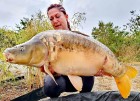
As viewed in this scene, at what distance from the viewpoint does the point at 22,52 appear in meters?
1.40

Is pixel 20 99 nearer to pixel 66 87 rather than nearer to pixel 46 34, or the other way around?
pixel 66 87

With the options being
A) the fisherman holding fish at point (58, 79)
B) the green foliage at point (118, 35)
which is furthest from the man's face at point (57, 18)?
the green foliage at point (118, 35)

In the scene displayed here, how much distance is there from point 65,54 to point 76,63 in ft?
0.22

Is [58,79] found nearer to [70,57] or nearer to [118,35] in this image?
[70,57]

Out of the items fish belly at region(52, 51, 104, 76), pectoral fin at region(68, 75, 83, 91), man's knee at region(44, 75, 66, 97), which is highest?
fish belly at region(52, 51, 104, 76)

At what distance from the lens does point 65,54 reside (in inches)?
59.2

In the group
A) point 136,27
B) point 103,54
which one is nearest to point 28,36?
point 103,54

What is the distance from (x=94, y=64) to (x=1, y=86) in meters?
4.04

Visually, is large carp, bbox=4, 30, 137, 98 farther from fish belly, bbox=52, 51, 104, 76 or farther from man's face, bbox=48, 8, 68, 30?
man's face, bbox=48, 8, 68, 30

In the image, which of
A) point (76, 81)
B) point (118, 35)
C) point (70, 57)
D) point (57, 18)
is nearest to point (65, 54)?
point (70, 57)

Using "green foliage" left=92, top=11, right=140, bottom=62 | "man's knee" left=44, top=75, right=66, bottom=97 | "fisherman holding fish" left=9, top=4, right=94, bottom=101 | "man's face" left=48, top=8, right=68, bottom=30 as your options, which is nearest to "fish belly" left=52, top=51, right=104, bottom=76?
"fisherman holding fish" left=9, top=4, right=94, bottom=101

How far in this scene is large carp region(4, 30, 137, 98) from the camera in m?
1.42

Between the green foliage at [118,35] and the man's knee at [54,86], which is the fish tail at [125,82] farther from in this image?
the green foliage at [118,35]

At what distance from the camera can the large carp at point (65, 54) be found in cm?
142
